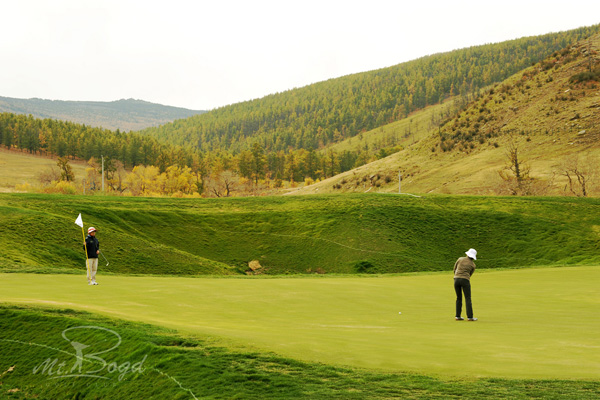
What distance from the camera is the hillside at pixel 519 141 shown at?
77000 millimetres

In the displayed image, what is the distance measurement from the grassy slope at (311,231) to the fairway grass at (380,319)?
49.4 ft

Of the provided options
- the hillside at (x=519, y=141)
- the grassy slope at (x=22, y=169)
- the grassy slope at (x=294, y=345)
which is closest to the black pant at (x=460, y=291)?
A: the grassy slope at (x=294, y=345)

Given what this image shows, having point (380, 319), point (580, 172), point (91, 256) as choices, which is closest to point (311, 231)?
point (91, 256)

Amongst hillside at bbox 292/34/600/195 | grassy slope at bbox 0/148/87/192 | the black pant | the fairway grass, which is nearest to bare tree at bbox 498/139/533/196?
hillside at bbox 292/34/600/195

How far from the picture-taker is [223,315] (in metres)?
15.6

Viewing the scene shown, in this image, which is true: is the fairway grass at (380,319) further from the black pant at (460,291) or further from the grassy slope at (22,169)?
the grassy slope at (22,169)

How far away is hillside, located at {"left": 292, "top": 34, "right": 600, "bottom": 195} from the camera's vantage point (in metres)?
77.0

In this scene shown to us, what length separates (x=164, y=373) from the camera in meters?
9.08

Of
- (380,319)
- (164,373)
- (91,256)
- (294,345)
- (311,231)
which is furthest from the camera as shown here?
(311,231)

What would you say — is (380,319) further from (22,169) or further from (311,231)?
(22,169)

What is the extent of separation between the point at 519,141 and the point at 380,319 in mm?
80774

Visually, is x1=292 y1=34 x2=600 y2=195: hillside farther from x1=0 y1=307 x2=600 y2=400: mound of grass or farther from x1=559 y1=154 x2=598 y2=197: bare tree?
x1=0 y1=307 x2=600 y2=400: mound of grass

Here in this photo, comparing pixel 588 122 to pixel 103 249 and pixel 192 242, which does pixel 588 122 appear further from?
pixel 103 249

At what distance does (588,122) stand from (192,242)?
65.4 meters
